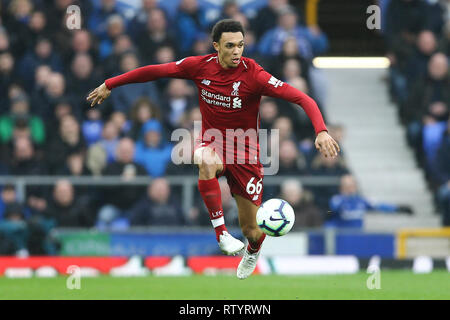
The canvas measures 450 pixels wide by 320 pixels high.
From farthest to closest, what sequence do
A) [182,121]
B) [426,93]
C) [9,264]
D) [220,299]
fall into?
1. [426,93]
2. [182,121]
3. [9,264]
4. [220,299]

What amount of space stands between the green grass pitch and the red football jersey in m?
2.13

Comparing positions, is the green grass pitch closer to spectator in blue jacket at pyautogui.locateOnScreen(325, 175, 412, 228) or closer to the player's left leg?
the player's left leg

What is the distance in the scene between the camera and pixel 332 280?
43.8 feet

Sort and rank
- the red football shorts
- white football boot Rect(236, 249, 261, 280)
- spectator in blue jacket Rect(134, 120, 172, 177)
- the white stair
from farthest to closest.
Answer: the white stair, spectator in blue jacket Rect(134, 120, 172, 177), white football boot Rect(236, 249, 261, 280), the red football shorts

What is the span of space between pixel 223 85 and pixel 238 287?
3.40 m

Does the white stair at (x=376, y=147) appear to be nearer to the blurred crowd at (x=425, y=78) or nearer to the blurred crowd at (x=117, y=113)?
the blurred crowd at (x=425, y=78)

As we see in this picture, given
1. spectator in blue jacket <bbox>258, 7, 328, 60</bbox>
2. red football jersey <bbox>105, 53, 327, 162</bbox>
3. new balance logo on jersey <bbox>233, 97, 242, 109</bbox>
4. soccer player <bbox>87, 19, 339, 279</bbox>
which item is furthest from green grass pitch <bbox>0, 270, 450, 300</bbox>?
spectator in blue jacket <bbox>258, 7, 328, 60</bbox>

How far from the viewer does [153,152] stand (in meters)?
15.5

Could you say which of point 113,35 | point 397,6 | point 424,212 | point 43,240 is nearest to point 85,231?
point 43,240

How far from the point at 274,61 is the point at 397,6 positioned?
347cm

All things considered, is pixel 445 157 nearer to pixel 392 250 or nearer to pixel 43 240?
pixel 392 250

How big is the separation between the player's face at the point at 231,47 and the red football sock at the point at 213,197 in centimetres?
119

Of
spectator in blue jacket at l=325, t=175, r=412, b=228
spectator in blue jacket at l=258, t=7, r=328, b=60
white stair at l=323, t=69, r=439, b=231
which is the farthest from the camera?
white stair at l=323, t=69, r=439, b=231

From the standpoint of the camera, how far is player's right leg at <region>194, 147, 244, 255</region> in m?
9.87
